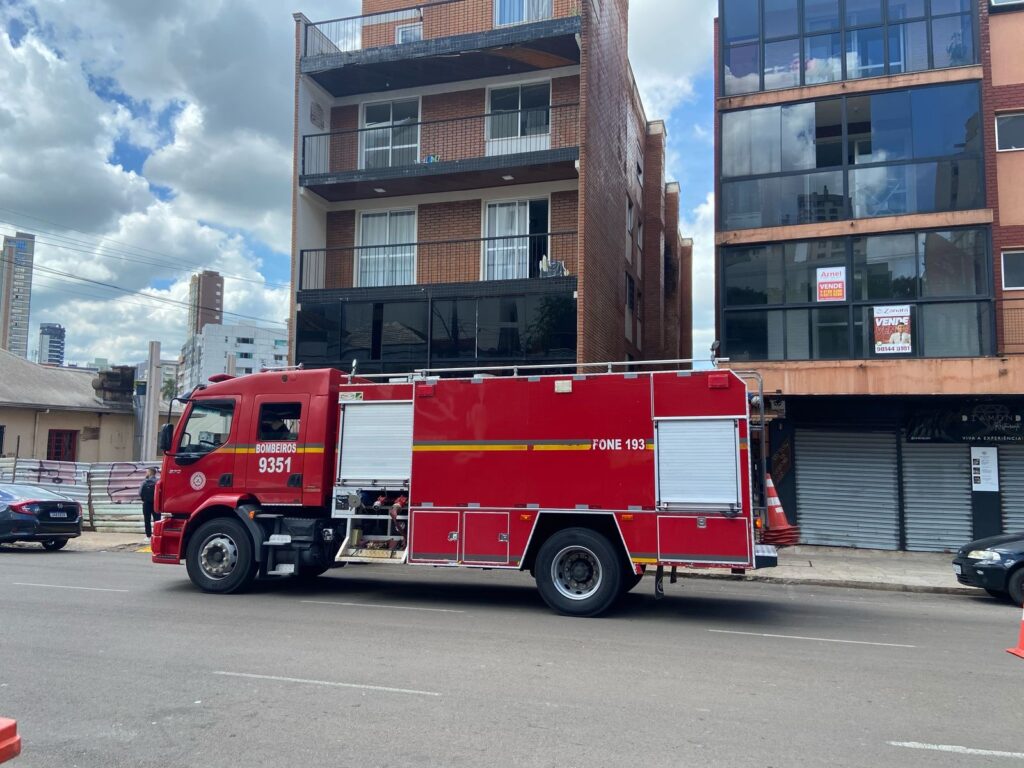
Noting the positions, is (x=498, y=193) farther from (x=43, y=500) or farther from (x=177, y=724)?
(x=177, y=724)

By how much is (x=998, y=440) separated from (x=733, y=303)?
6362 millimetres

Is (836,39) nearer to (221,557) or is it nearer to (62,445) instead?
(221,557)

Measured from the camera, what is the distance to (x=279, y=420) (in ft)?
36.2

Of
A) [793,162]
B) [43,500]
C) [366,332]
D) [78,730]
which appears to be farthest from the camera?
[366,332]

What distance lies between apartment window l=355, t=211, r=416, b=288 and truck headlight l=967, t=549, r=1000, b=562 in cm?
1373

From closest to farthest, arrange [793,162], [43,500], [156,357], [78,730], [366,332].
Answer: [78,730] < [43,500] < [793,162] < [366,332] < [156,357]

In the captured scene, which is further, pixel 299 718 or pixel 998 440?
pixel 998 440

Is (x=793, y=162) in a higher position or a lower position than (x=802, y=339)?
higher

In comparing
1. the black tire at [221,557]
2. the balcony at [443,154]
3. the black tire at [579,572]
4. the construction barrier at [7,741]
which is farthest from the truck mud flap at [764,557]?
the balcony at [443,154]

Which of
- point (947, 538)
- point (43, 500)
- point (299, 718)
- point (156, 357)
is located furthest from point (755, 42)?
point (156, 357)

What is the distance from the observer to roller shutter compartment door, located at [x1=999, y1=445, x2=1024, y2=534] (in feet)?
53.9

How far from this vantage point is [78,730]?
515 centimetres

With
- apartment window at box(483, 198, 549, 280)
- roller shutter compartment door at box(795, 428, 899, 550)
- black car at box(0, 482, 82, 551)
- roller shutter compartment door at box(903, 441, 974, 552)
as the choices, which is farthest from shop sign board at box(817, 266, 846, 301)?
black car at box(0, 482, 82, 551)

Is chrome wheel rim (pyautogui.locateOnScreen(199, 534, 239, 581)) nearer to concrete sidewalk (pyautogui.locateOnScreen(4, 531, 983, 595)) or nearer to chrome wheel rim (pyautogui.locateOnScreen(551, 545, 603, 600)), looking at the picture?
chrome wheel rim (pyautogui.locateOnScreen(551, 545, 603, 600))
